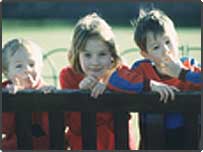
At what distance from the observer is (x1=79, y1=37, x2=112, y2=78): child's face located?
327 centimetres

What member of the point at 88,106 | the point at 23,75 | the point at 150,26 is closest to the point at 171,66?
the point at 150,26

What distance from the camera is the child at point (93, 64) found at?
3246 millimetres

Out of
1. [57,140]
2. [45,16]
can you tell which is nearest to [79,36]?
[57,140]

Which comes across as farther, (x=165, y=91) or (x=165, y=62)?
(x=165, y=62)

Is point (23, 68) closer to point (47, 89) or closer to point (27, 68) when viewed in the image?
point (27, 68)

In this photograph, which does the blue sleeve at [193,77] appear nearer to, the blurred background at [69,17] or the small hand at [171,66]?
the small hand at [171,66]

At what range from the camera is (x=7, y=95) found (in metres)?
3.06

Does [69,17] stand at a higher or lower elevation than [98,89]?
higher

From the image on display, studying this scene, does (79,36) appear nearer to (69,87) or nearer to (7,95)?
(69,87)

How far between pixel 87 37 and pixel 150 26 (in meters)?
0.31

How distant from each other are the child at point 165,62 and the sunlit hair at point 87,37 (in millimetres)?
122

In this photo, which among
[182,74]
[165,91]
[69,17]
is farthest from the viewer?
[69,17]

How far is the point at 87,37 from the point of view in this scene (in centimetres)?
328

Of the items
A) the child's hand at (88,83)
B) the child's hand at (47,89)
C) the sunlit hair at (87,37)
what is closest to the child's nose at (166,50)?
the sunlit hair at (87,37)
